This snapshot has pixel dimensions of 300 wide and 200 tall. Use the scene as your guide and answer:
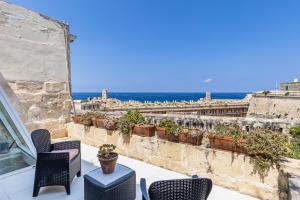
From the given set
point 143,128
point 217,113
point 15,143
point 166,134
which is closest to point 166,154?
point 166,134

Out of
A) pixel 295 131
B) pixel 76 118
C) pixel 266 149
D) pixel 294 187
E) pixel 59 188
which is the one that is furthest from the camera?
pixel 76 118

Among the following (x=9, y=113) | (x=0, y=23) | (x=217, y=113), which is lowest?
(x=217, y=113)

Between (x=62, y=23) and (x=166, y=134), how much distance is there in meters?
4.75

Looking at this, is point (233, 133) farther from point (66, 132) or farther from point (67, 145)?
point (66, 132)

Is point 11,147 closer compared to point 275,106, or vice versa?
point 11,147

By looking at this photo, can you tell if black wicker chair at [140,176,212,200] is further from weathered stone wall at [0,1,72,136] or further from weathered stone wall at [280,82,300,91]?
weathered stone wall at [280,82,300,91]

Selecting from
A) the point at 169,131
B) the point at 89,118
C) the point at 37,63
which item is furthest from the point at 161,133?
the point at 37,63

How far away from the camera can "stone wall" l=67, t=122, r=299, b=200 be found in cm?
246

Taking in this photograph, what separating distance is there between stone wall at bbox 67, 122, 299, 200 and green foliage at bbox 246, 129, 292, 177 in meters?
0.09

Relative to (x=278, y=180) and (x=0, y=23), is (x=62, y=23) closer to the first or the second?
(x=0, y=23)

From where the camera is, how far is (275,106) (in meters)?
21.8

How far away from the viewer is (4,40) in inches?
179

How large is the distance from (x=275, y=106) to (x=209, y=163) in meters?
23.1

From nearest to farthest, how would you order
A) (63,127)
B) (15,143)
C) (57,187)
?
(57,187), (15,143), (63,127)
